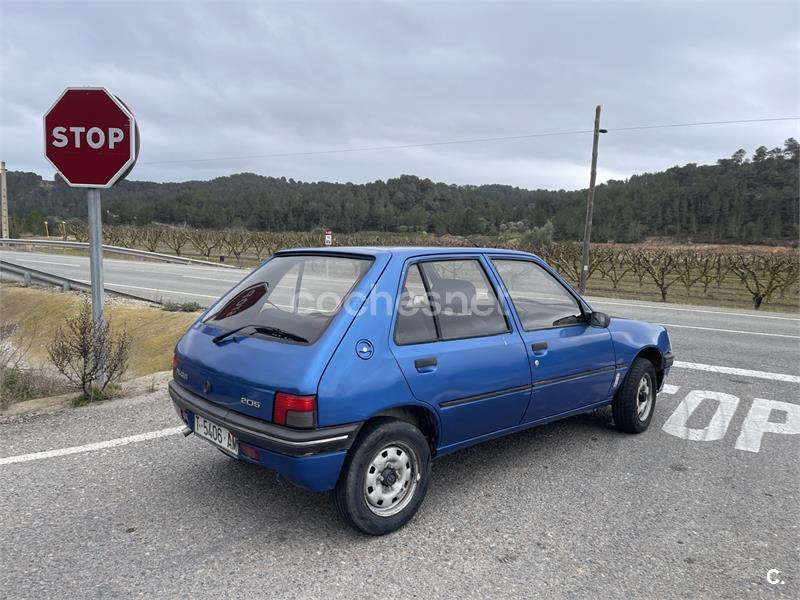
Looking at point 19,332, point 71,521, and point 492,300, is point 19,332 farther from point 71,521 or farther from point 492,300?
point 492,300

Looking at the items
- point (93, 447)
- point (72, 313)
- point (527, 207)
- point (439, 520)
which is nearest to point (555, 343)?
point (439, 520)

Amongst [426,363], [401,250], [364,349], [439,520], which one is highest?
[401,250]

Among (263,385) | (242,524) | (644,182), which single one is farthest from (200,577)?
(644,182)

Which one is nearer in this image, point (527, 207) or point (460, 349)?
point (460, 349)

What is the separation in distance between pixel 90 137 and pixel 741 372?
25.6 feet

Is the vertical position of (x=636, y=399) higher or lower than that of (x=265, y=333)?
lower

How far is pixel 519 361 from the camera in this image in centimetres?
360

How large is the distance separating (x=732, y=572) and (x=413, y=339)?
1.98 meters

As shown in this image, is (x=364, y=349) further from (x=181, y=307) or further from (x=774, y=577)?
(x=181, y=307)

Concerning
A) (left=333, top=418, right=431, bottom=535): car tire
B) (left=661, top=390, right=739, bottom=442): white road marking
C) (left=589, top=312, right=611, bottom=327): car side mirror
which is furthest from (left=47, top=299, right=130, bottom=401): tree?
(left=661, top=390, right=739, bottom=442): white road marking

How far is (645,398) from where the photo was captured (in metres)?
4.76

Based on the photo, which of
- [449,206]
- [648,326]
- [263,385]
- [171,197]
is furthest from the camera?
[449,206]

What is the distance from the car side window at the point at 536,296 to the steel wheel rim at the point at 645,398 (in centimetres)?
102

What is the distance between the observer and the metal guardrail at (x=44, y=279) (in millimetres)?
11766
